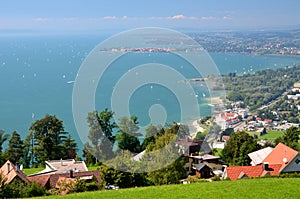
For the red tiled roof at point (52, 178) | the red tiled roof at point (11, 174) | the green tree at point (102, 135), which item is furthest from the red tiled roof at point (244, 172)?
the red tiled roof at point (11, 174)

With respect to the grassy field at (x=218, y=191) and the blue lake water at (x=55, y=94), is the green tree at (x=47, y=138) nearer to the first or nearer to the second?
the blue lake water at (x=55, y=94)

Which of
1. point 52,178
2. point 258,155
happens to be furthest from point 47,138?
point 258,155

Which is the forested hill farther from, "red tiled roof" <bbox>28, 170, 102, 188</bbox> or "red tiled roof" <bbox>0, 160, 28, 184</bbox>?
"red tiled roof" <bbox>0, 160, 28, 184</bbox>

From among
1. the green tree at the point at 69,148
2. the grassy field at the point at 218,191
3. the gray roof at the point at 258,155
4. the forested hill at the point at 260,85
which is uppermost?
the grassy field at the point at 218,191

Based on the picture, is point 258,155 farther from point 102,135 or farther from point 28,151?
point 28,151

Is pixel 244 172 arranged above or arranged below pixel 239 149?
above
